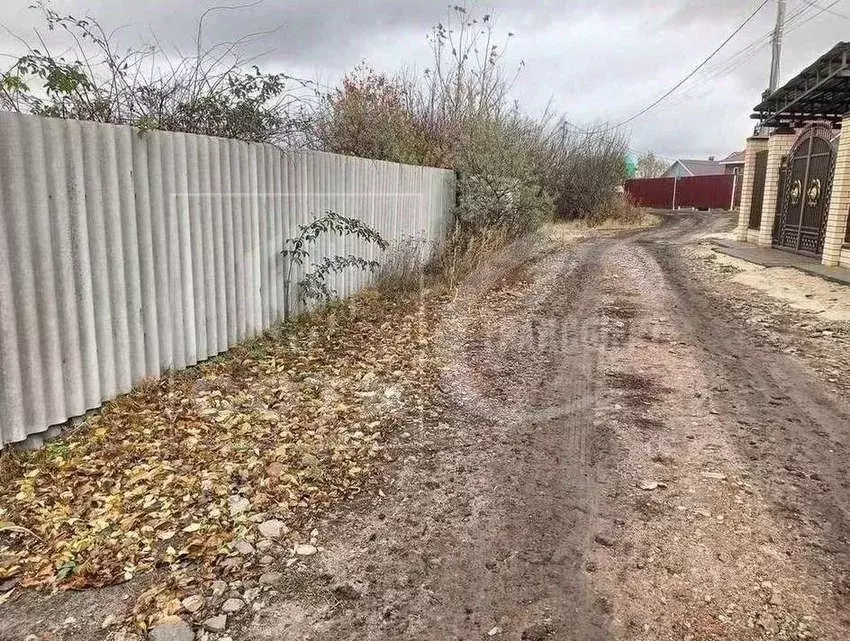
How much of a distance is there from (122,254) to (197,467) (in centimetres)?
153

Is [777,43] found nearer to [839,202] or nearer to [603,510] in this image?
[839,202]

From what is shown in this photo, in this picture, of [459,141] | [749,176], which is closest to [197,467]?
[459,141]

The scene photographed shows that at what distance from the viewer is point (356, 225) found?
6.39 metres

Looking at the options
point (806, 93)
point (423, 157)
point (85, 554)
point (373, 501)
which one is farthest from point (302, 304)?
point (806, 93)

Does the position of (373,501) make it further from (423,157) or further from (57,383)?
(423,157)

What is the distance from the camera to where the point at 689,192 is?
3475 cm

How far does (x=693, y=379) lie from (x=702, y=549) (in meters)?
2.55

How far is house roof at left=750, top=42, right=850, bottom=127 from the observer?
1078 cm

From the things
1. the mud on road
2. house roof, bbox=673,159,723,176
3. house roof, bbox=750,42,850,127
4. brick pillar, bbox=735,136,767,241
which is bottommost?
the mud on road

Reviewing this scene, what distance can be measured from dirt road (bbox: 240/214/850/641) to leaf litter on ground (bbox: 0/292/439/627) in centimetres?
33

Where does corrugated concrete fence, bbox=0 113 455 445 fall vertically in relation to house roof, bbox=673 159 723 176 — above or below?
below

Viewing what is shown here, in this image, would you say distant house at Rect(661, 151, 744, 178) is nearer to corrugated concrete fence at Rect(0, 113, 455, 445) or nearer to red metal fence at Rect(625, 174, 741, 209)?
red metal fence at Rect(625, 174, 741, 209)

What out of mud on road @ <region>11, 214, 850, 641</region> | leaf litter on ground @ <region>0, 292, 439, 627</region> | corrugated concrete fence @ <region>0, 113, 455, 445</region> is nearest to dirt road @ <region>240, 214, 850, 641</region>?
mud on road @ <region>11, 214, 850, 641</region>

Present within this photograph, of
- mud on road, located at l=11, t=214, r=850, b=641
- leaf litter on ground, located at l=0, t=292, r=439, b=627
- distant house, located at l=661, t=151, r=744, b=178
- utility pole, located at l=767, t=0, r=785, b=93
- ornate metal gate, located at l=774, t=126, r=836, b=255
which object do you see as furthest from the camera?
Answer: distant house, located at l=661, t=151, r=744, b=178
